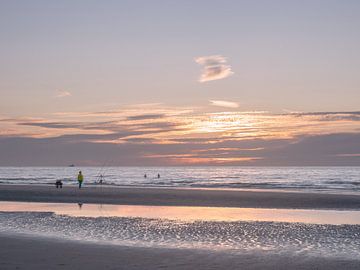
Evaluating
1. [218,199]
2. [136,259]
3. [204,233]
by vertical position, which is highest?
[218,199]

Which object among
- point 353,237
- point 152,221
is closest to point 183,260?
point 353,237

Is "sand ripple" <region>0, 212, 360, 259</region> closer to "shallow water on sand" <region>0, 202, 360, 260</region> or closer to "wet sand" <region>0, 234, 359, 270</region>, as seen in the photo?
"shallow water on sand" <region>0, 202, 360, 260</region>

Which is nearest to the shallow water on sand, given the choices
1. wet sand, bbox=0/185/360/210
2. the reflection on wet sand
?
the reflection on wet sand

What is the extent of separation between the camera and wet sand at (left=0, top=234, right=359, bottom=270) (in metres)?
12.4

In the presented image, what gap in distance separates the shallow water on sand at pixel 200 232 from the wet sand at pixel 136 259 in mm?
1055

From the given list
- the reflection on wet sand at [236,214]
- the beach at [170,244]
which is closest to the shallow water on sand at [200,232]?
the beach at [170,244]

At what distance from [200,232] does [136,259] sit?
586cm

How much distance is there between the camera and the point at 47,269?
38.5ft

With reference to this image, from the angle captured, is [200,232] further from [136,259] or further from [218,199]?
[218,199]

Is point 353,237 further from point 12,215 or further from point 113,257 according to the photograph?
point 12,215

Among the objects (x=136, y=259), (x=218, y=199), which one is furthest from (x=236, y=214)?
(x=136, y=259)

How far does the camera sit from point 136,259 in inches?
521

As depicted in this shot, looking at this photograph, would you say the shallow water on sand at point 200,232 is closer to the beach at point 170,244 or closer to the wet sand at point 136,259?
the beach at point 170,244

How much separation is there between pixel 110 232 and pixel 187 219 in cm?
572
